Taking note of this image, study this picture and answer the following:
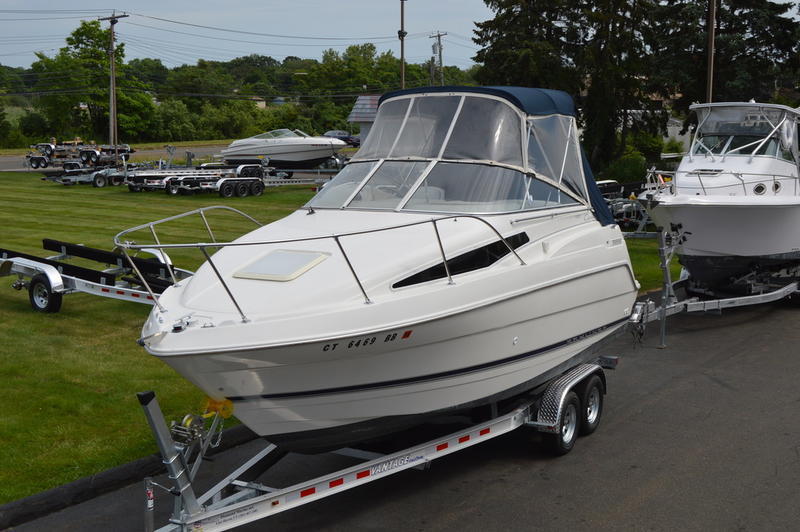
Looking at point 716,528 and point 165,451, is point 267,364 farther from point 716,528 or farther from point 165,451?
point 716,528

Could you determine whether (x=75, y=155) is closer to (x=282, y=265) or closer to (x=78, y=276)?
(x=78, y=276)

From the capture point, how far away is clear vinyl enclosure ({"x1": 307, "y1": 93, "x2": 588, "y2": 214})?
6488mm

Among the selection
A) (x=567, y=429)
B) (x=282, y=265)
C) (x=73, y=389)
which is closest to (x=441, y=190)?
(x=282, y=265)

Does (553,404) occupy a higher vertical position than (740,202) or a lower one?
lower

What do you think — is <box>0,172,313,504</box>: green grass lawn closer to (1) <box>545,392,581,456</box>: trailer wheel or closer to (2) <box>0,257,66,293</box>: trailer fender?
(2) <box>0,257,66,293</box>: trailer fender

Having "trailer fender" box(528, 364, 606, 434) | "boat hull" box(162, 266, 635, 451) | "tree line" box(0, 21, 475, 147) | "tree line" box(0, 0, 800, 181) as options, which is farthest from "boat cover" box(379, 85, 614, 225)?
"tree line" box(0, 21, 475, 147)

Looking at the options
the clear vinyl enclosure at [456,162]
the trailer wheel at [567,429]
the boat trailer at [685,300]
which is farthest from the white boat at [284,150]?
the trailer wheel at [567,429]

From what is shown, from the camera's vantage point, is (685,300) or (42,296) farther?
(685,300)

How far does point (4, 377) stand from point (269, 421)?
4.32m

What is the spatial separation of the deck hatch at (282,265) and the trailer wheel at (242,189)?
20770mm

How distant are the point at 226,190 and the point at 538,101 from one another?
19.9 metres

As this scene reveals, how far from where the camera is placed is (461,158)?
661cm

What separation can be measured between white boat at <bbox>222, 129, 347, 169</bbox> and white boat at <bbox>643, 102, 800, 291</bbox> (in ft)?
74.9

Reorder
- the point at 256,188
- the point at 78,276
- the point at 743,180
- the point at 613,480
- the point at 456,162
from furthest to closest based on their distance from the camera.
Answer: the point at 256,188 → the point at 743,180 → the point at 78,276 → the point at 456,162 → the point at 613,480
